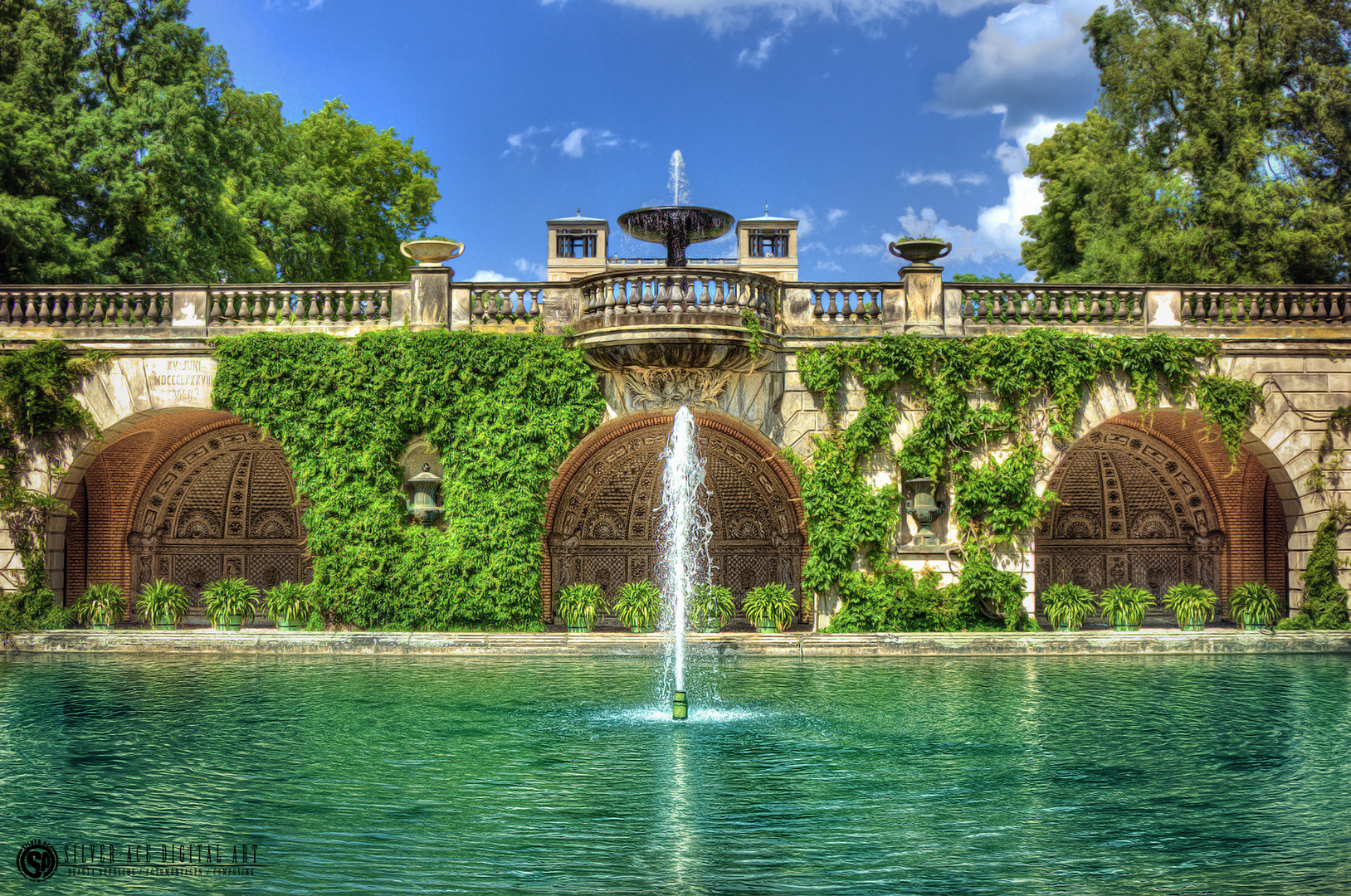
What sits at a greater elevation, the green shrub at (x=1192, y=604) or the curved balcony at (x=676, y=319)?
the curved balcony at (x=676, y=319)

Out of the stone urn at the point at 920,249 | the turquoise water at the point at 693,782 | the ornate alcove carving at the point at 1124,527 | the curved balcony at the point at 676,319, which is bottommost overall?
the turquoise water at the point at 693,782

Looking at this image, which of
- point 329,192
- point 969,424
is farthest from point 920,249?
point 329,192

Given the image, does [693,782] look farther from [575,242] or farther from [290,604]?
[575,242]

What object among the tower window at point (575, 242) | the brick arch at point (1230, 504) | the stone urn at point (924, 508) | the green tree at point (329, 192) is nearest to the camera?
the stone urn at point (924, 508)

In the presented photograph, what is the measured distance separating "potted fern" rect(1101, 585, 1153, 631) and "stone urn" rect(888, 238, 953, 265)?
5.85 meters

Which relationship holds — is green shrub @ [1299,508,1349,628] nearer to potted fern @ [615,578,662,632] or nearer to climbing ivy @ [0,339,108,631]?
potted fern @ [615,578,662,632]

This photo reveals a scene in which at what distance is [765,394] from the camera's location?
15.0 meters

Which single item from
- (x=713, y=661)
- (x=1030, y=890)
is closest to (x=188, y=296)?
(x=713, y=661)

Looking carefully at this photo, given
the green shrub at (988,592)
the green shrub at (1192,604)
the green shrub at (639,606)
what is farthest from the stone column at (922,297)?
the green shrub at (639,606)

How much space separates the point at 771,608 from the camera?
48.0ft

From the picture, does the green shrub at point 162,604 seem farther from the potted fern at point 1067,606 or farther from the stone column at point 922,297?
the potted fern at point 1067,606

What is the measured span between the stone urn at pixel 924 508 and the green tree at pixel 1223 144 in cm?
1039

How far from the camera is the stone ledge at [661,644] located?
13.4 m

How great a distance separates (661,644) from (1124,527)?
10.2m
